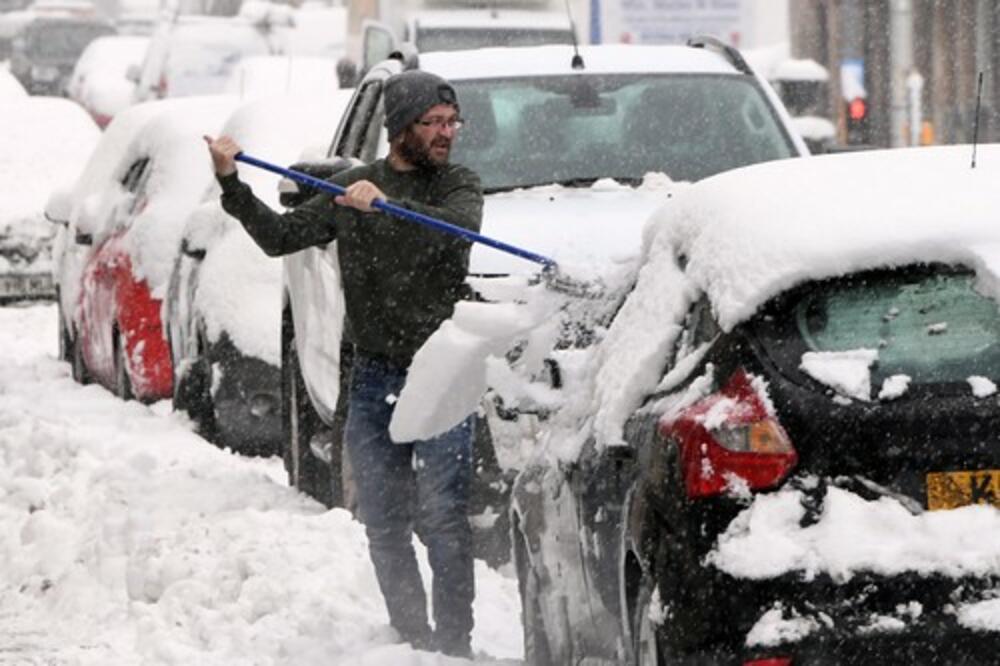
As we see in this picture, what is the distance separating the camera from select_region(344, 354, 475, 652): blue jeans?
8.62 m

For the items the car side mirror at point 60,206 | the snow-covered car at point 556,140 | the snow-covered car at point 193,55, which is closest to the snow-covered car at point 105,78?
the snow-covered car at point 193,55

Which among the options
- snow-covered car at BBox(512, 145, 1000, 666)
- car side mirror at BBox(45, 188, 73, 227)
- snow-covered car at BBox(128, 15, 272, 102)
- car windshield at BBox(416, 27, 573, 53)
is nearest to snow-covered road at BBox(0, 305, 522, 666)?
snow-covered car at BBox(512, 145, 1000, 666)

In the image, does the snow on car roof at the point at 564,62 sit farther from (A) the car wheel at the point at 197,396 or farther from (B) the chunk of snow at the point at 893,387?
(B) the chunk of snow at the point at 893,387

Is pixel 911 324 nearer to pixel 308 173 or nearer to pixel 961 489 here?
pixel 961 489

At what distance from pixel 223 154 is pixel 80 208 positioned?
892 centimetres

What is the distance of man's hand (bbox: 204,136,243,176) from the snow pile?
2999mm

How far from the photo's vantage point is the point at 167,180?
1617 cm

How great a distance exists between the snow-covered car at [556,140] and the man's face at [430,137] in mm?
1667

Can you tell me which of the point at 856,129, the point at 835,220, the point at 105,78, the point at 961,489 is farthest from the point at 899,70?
the point at 961,489

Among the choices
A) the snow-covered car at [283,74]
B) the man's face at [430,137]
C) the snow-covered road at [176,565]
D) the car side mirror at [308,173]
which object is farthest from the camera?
the snow-covered car at [283,74]

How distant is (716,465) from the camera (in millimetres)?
5918

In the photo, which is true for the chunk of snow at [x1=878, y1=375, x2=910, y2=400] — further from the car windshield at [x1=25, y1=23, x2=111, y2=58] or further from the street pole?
the car windshield at [x1=25, y1=23, x2=111, y2=58]

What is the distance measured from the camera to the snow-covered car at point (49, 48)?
5625 cm

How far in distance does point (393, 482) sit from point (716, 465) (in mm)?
2971
